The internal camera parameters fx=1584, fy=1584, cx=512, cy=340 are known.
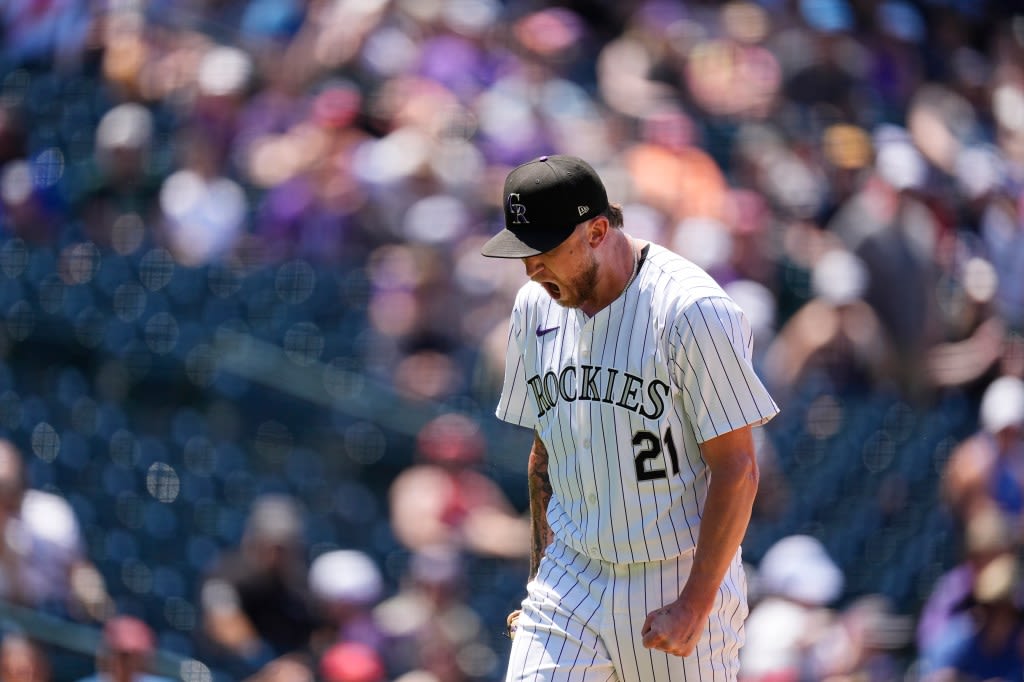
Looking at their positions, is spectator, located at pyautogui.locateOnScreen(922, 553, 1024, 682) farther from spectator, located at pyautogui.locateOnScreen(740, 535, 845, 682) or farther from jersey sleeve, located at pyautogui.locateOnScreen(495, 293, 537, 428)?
jersey sleeve, located at pyautogui.locateOnScreen(495, 293, 537, 428)

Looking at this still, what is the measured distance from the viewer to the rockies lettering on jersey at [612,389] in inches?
123

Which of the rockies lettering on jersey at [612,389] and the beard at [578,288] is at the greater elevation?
the beard at [578,288]

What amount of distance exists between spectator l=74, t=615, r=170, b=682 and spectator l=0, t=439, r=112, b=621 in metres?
0.56

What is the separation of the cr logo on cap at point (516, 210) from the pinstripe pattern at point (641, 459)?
0.27 meters

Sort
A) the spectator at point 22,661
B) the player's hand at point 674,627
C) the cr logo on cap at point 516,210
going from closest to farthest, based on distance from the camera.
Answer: the player's hand at point 674,627, the cr logo on cap at point 516,210, the spectator at point 22,661

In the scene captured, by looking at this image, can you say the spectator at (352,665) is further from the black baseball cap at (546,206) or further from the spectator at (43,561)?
the black baseball cap at (546,206)

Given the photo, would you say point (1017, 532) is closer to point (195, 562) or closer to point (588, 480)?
point (588, 480)

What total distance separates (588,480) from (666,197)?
3834 millimetres

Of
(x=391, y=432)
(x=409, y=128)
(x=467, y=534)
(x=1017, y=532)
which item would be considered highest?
(x=409, y=128)

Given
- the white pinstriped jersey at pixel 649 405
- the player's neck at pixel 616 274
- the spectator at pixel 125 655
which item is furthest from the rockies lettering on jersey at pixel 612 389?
the spectator at pixel 125 655

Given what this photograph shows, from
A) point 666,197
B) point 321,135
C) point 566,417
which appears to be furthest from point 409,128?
point 566,417

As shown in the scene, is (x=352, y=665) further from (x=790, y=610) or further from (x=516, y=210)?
(x=516, y=210)

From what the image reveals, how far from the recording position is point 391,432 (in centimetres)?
639

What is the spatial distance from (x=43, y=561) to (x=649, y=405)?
3.87 meters
